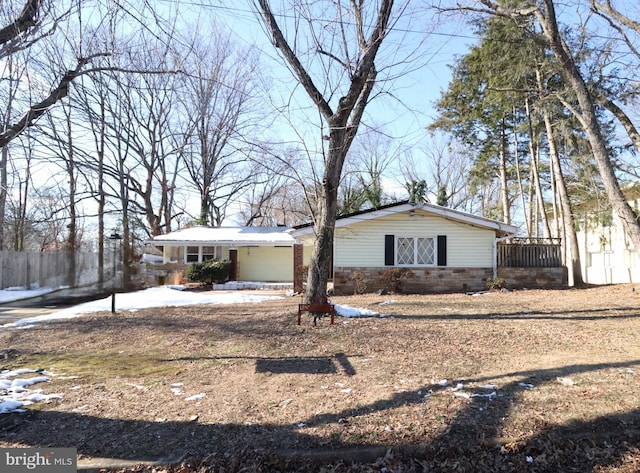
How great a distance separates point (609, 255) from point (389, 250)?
43.4ft

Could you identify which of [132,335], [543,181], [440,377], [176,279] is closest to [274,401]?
[440,377]

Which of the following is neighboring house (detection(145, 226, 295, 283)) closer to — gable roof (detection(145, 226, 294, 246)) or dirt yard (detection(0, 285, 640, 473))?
gable roof (detection(145, 226, 294, 246))

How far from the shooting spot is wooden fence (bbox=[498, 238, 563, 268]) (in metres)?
15.1

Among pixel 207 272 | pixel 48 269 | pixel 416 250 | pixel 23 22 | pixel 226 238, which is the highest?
pixel 23 22

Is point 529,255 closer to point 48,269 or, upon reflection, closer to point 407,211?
point 407,211

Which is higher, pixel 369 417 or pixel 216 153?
pixel 216 153

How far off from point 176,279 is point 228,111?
12048mm

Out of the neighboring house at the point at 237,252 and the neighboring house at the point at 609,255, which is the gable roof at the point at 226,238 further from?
the neighboring house at the point at 609,255

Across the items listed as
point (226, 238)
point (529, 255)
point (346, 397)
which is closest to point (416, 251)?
point (529, 255)

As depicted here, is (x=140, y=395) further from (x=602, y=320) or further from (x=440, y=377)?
(x=602, y=320)

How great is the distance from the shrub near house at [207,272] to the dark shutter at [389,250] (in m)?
7.89

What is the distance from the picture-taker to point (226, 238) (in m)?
20.1

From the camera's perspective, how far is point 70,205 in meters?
24.6

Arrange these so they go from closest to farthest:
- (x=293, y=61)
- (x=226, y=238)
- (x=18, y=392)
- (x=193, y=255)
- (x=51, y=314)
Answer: (x=18, y=392) < (x=293, y=61) < (x=51, y=314) < (x=226, y=238) < (x=193, y=255)
